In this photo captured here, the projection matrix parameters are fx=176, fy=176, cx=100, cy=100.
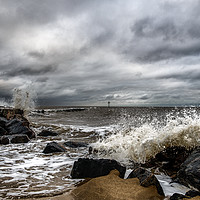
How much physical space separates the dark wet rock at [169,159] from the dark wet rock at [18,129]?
773 cm

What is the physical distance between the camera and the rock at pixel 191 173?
135 inches

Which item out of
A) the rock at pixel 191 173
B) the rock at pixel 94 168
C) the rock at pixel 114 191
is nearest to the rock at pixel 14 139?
the rock at pixel 94 168

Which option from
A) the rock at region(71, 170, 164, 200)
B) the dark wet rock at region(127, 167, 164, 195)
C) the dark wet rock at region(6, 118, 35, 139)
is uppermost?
the dark wet rock at region(6, 118, 35, 139)

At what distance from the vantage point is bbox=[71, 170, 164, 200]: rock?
3243mm

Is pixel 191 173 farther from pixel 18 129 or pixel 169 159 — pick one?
pixel 18 129

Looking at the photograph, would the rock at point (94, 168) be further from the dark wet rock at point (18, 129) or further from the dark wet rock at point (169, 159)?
the dark wet rock at point (18, 129)

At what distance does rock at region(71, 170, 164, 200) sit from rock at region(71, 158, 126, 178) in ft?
1.06

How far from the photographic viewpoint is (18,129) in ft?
35.9

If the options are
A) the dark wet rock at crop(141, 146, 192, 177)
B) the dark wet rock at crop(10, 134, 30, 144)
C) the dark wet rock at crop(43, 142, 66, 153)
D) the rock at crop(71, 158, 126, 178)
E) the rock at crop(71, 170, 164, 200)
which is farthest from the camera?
the dark wet rock at crop(10, 134, 30, 144)

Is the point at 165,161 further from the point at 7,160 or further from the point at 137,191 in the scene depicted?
the point at 7,160

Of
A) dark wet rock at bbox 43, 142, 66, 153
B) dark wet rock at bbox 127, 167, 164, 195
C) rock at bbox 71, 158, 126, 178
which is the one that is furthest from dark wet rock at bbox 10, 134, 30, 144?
dark wet rock at bbox 127, 167, 164, 195

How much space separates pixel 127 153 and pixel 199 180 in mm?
2408

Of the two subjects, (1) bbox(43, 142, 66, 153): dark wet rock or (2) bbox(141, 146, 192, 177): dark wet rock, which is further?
(1) bbox(43, 142, 66, 153): dark wet rock

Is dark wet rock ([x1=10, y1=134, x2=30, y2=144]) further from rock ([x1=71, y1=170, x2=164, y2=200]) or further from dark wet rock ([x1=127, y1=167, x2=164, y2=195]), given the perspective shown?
dark wet rock ([x1=127, y1=167, x2=164, y2=195])
